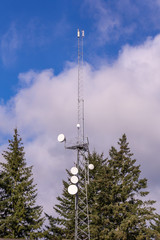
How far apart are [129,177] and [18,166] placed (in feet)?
41.5

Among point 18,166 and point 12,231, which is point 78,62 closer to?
point 18,166

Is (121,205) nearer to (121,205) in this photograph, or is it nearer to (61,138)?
(121,205)

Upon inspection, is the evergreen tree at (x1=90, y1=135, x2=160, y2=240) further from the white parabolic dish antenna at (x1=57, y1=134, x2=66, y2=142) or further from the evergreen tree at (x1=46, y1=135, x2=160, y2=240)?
the white parabolic dish antenna at (x1=57, y1=134, x2=66, y2=142)

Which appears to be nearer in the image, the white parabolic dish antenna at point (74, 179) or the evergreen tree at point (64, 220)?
the white parabolic dish antenna at point (74, 179)

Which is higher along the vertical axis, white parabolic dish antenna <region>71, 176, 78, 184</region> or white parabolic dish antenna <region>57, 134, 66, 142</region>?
white parabolic dish antenna <region>57, 134, 66, 142</region>

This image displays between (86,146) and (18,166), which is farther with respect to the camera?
(18,166)

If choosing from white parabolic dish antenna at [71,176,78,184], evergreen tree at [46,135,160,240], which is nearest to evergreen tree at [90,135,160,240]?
evergreen tree at [46,135,160,240]

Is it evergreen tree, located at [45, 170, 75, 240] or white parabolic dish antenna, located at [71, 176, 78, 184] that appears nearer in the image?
white parabolic dish antenna, located at [71, 176, 78, 184]

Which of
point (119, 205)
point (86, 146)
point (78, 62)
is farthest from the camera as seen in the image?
point (119, 205)

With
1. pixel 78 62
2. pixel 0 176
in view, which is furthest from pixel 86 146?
pixel 0 176

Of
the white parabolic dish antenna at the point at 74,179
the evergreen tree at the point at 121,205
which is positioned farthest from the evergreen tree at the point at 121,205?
the white parabolic dish antenna at the point at 74,179

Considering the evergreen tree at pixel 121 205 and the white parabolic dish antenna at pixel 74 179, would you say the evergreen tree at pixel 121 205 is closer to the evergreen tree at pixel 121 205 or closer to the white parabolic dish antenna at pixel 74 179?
the evergreen tree at pixel 121 205

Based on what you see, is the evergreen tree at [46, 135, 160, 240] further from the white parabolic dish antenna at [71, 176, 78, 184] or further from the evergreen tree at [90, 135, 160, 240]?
the white parabolic dish antenna at [71, 176, 78, 184]

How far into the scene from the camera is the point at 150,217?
3206cm
